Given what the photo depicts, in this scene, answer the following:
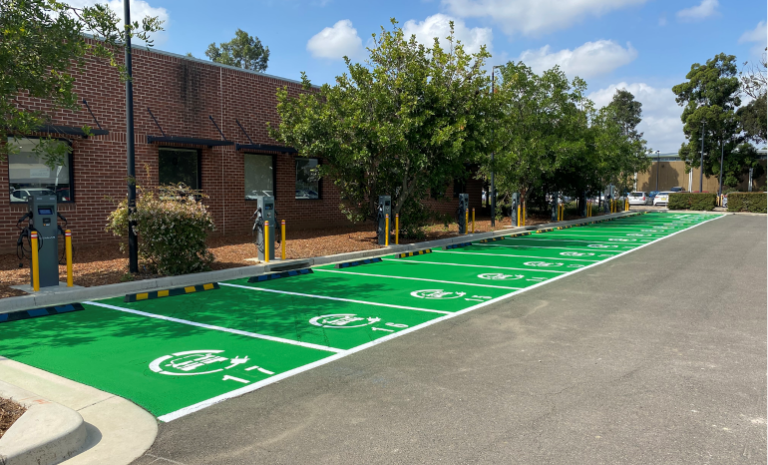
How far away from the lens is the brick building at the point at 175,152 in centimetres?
1324

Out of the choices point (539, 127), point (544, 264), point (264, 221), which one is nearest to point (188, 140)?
point (264, 221)

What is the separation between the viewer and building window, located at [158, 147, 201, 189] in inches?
619

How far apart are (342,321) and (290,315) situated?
863 millimetres

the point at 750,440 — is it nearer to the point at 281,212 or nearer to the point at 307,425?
the point at 307,425

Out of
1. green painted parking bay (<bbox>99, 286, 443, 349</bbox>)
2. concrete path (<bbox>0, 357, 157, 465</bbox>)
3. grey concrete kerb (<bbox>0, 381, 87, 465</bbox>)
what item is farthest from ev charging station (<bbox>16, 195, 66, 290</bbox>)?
grey concrete kerb (<bbox>0, 381, 87, 465</bbox>)

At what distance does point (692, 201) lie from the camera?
48.5 meters

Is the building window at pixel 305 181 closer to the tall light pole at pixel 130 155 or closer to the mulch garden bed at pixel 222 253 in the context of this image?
the mulch garden bed at pixel 222 253

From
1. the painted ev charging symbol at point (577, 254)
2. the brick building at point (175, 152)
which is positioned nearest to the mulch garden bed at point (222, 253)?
the brick building at point (175, 152)

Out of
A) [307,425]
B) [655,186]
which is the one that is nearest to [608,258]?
[307,425]

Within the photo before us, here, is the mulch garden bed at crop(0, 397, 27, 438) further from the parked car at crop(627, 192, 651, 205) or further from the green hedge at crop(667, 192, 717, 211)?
the parked car at crop(627, 192, 651, 205)

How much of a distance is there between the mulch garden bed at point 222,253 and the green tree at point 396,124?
1.53 meters

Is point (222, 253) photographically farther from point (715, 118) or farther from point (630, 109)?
point (630, 109)

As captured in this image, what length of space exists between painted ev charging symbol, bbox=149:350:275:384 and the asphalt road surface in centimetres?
80

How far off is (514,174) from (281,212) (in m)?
10.4
